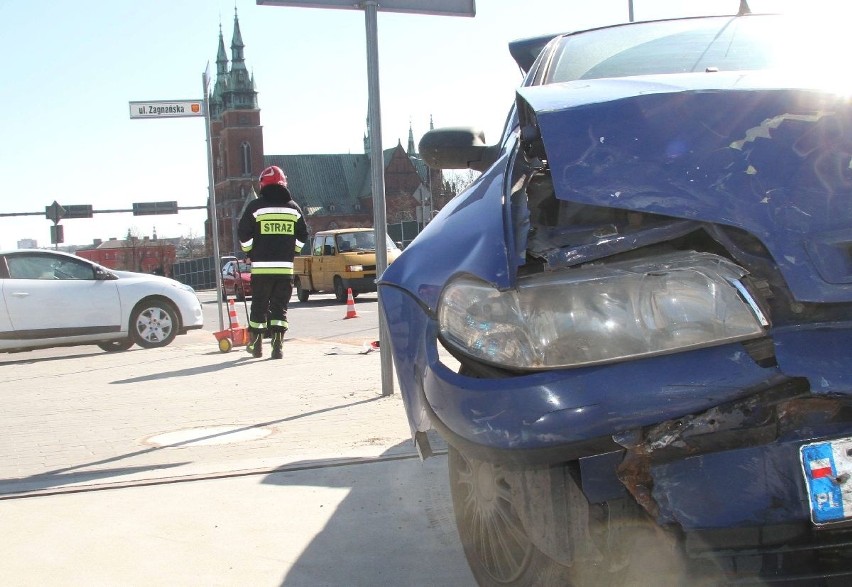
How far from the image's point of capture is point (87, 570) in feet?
11.1

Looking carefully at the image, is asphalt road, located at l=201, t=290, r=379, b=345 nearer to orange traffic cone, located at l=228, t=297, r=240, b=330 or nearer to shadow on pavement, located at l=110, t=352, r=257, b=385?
orange traffic cone, located at l=228, t=297, r=240, b=330

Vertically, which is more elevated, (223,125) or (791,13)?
(223,125)

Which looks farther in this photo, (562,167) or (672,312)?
(562,167)

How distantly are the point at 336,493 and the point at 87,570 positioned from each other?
1.15m

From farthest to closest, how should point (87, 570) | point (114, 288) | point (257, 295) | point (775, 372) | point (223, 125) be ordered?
1. point (223, 125)
2. point (114, 288)
3. point (257, 295)
4. point (87, 570)
5. point (775, 372)

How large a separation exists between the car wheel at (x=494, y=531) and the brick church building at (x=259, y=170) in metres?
103

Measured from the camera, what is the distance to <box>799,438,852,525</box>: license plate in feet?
5.97

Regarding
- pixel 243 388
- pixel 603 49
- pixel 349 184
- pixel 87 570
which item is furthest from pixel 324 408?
pixel 349 184

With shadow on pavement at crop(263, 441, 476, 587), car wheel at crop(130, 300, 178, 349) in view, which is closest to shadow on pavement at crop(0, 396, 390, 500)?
shadow on pavement at crop(263, 441, 476, 587)

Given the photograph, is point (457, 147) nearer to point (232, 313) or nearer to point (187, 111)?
point (232, 313)

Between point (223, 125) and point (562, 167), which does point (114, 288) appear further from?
point (223, 125)

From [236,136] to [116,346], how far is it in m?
100

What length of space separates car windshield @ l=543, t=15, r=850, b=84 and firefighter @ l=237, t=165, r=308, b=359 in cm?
591

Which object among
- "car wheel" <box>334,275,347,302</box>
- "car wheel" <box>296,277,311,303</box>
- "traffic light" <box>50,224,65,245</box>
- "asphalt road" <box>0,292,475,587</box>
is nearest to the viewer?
"asphalt road" <box>0,292,475,587</box>
